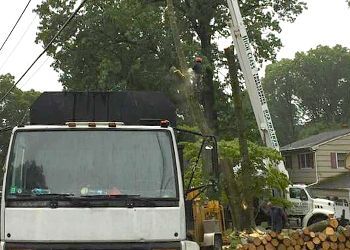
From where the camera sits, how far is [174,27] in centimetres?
1730

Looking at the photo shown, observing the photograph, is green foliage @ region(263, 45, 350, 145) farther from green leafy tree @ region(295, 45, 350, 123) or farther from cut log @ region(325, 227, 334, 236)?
cut log @ region(325, 227, 334, 236)

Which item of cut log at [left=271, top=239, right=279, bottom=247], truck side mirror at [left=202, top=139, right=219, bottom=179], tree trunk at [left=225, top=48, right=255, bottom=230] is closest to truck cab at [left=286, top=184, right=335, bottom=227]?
tree trunk at [left=225, top=48, right=255, bottom=230]

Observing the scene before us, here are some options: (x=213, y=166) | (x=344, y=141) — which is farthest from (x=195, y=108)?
(x=344, y=141)

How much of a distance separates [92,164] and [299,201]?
18.5 m

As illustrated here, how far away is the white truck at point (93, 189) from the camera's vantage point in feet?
19.3

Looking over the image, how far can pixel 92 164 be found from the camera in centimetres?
624

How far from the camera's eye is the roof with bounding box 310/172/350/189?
31453mm

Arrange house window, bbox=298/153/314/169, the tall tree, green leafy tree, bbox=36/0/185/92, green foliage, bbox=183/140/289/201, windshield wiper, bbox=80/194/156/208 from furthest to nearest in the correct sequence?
the tall tree
house window, bbox=298/153/314/169
green leafy tree, bbox=36/0/185/92
green foliage, bbox=183/140/289/201
windshield wiper, bbox=80/194/156/208

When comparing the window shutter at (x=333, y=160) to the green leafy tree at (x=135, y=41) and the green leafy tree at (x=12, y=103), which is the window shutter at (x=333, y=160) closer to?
the green leafy tree at (x=135, y=41)

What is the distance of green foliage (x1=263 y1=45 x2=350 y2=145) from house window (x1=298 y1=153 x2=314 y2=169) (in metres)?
23.1

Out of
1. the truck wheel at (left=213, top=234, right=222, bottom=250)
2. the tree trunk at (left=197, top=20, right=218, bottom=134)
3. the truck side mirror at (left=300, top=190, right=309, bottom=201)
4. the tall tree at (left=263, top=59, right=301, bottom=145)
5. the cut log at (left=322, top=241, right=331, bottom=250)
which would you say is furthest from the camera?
the tall tree at (left=263, top=59, right=301, bottom=145)

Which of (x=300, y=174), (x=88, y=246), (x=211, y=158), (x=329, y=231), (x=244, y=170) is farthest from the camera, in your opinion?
(x=300, y=174)

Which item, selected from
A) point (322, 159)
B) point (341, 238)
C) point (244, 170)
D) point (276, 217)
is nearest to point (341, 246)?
point (341, 238)

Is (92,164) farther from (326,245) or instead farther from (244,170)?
(244,170)
